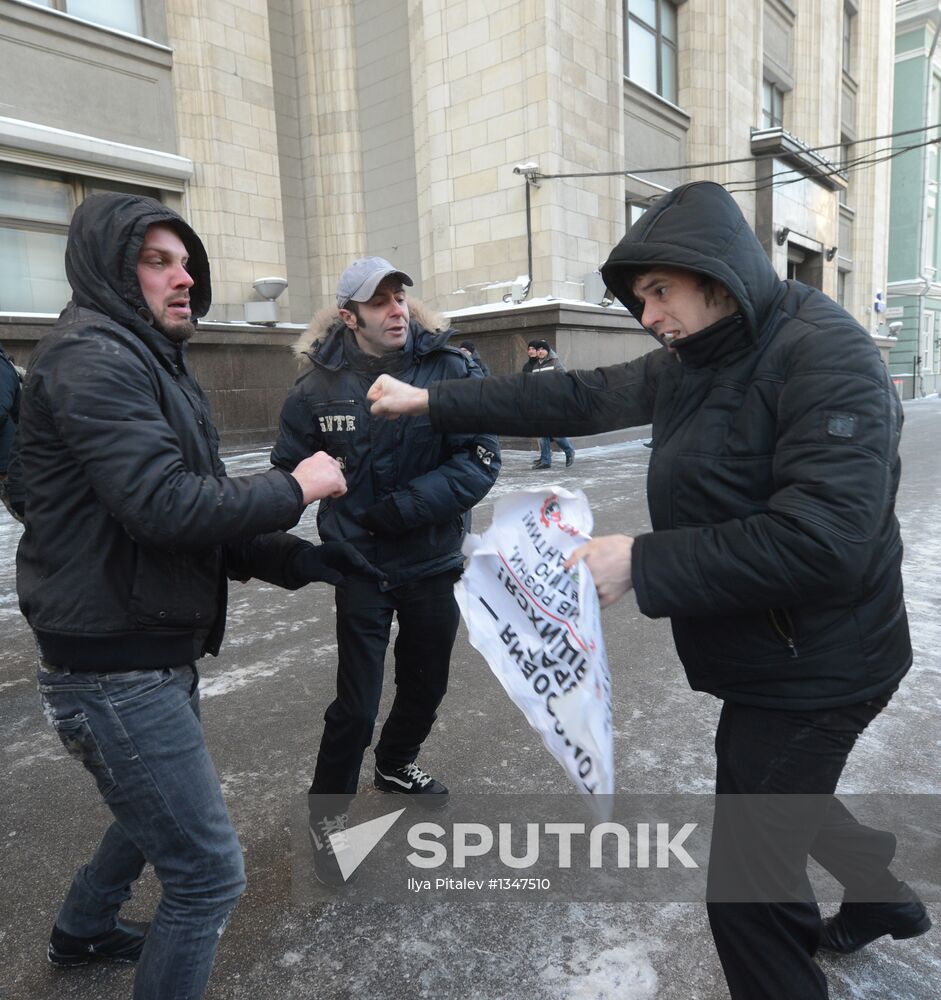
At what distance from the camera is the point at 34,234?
12.6m

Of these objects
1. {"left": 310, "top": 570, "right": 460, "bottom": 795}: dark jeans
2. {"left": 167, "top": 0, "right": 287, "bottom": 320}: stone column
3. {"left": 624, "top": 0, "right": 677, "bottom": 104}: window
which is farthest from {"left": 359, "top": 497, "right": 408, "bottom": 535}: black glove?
{"left": 624, "top": 0, "right": 677, "bottom": 104}: window

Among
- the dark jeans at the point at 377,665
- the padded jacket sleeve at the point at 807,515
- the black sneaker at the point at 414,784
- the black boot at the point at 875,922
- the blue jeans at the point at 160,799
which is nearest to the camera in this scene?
the padded jacket sleeve at the point at 807,515

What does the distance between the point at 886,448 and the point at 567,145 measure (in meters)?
14.3

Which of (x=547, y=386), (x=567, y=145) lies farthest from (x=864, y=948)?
(x=567, y=145)

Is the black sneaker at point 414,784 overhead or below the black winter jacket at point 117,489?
below

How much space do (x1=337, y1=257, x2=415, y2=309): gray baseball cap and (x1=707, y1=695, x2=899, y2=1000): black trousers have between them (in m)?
1.82

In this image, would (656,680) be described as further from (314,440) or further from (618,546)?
(618,546)

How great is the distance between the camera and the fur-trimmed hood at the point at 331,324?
9.53 ft

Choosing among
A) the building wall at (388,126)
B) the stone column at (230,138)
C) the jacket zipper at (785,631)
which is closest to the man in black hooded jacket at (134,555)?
the jacket zipper at (785,631)

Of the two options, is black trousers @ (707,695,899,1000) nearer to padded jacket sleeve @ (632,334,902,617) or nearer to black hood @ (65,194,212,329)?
padded jacket sleeve @ (632,334,902,617)

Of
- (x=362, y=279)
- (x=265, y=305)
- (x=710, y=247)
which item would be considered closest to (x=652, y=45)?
(x=265, y=305)

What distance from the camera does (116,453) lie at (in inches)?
61.6

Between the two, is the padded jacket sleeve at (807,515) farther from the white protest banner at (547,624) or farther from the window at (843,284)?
the window at (843,284)

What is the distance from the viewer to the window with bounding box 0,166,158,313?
12.2 meters
